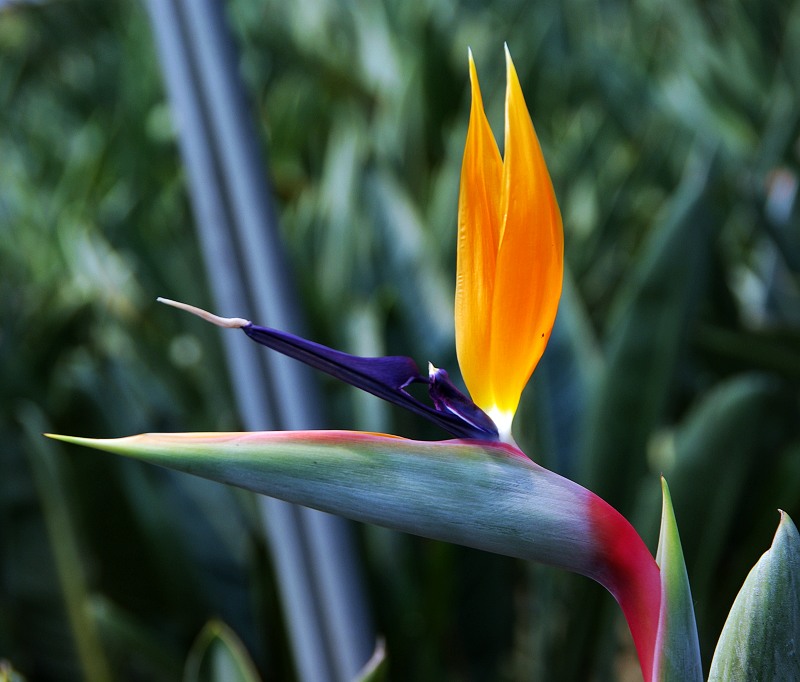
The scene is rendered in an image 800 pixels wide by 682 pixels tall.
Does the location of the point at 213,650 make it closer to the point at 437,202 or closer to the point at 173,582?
the point at 173,582

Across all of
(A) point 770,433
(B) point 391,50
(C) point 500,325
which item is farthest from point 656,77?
(C) point 500,325

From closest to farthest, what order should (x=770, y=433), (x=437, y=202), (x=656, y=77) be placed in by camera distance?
(x=770, y=433) → (x=437, y=202) → (x=656, y=77)

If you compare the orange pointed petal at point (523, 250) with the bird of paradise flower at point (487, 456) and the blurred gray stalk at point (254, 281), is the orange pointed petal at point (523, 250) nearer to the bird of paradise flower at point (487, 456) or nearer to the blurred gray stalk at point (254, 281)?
the bird of paradise flower at point (487, 456)

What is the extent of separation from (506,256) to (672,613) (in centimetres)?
9

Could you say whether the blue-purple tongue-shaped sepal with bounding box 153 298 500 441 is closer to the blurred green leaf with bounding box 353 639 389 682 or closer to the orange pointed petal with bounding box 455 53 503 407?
the orange pointed petal with bounding box 455 53 503 407

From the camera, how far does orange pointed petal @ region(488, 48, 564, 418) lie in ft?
0.78

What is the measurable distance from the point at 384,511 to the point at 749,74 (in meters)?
1.46

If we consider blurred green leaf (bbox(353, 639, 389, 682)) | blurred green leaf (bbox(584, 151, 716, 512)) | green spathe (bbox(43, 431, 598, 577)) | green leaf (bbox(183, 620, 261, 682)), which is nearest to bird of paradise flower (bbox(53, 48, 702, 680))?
green spathe (bbox(43, 431, 598, 577))

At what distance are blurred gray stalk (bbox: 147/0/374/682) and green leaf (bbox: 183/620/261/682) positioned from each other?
47 mm

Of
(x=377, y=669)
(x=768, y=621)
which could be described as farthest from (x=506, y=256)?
(x=377, y=669)

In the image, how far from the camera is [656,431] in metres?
0.71

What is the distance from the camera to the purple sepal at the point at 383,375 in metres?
0.24

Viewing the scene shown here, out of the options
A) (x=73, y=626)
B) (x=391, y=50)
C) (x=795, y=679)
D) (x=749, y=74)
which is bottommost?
(x=73, y=626)

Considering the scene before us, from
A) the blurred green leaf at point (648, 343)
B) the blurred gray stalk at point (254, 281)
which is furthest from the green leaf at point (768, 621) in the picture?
the blurred green leaf at point (648, 343)
